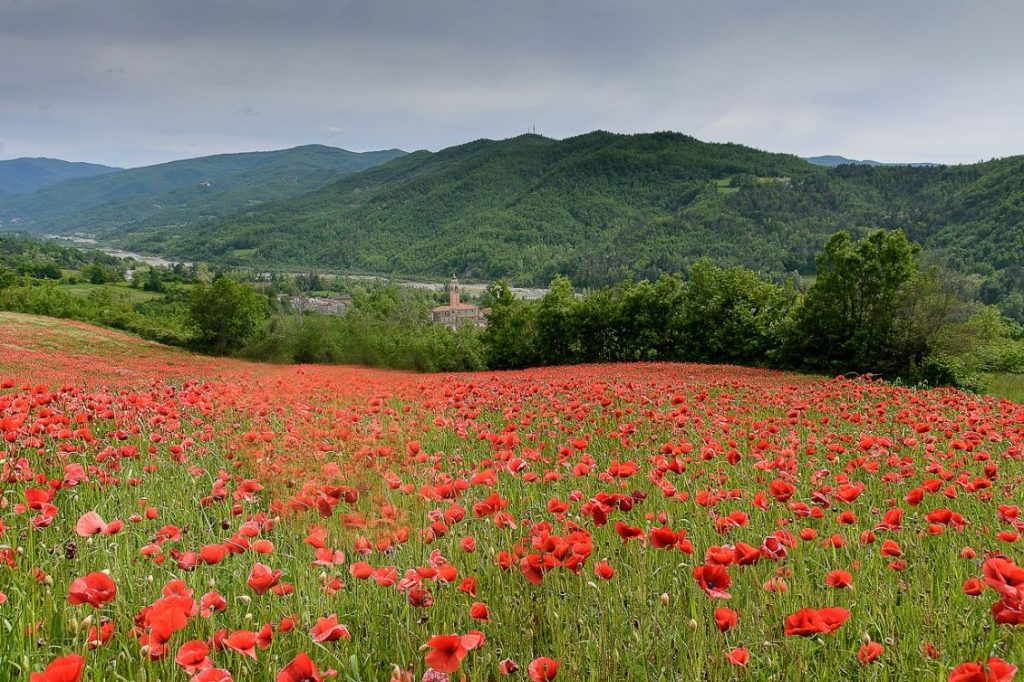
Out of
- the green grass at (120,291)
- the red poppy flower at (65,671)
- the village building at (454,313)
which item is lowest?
the village building at (454,313)

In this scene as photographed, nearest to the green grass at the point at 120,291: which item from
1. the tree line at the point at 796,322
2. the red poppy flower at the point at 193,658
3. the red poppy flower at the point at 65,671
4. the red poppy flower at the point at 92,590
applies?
the tree line at the point at 796,322

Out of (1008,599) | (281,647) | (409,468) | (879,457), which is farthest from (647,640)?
(879,457)

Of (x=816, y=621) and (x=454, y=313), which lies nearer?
(x=816, y=621)

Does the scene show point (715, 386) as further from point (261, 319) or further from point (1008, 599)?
point (261, 319)

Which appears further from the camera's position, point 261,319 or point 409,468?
point 261,319

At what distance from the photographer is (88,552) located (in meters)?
3.12

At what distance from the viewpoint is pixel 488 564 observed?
3.07 meters

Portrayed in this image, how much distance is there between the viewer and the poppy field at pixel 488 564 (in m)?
2.13

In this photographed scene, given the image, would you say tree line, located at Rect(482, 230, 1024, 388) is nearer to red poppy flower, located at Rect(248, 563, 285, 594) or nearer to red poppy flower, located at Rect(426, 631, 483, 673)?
red poppy flower, located at Rect(426, 631, 483, 673)

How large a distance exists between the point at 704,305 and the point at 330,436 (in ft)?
83.6

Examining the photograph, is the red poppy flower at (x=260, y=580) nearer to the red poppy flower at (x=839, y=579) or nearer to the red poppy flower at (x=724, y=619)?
the red poppy flower at (x=724, y=619)

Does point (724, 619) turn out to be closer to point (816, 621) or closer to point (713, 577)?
point (713, 577)

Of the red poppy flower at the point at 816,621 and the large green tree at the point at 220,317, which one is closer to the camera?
the red poppy flower at the point at 816,621

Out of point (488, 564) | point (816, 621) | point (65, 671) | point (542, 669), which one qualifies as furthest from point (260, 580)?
point (816, 621)
